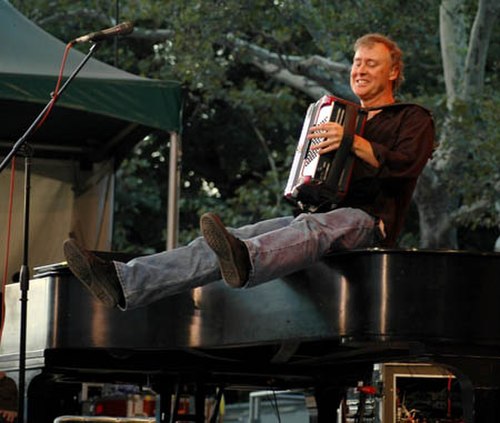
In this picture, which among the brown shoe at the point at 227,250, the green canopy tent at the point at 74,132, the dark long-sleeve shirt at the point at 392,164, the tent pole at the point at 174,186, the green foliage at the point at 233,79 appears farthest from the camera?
the green foliage at the point at 233,79

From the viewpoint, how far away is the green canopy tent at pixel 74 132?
30.8 feet

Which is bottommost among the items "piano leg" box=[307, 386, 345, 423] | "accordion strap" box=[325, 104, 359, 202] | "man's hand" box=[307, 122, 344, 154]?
"piano leg" box=[307, 386, 345, 423]

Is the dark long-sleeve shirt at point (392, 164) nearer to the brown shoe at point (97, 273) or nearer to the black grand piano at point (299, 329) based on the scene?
the black grand piano at point (299, 329)

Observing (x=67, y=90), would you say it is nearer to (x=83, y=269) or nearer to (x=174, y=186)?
(x=174, y=186)

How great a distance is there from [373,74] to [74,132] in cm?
580

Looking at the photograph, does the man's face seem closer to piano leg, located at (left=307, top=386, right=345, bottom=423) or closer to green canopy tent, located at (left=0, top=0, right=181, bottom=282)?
piano leg, located at (left=307, top=386, right=345, bottom=423)

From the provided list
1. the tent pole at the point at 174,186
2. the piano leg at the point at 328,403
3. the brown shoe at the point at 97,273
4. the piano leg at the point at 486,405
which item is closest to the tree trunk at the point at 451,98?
the tent pole at the point at 174,186

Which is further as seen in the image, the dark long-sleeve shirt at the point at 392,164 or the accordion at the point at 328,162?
the dark long-sleeve shirt at the point at 392,164

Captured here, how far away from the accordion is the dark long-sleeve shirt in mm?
100

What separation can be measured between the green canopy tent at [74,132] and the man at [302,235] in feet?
12.8

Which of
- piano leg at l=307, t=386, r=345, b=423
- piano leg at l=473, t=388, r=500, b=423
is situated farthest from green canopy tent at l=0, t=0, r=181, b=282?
piano leg at l=473, t=388, r=500, b=423

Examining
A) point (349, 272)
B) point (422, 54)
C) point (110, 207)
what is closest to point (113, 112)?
point (110, 207)

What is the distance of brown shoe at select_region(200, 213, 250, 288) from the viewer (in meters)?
5.13

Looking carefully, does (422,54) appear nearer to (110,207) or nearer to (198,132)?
(198,132)
